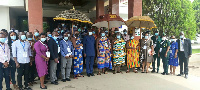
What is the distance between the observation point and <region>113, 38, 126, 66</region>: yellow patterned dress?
676cm

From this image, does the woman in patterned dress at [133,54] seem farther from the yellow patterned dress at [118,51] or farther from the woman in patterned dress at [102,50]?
the woman in patterned dress at [102,50]

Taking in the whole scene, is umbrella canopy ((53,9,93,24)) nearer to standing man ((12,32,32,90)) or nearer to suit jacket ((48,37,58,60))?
suit jacket ((48,37,58,60))

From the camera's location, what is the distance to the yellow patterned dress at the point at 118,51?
6.76 meters

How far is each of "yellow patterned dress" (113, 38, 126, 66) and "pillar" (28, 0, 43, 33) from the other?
3.14 meters

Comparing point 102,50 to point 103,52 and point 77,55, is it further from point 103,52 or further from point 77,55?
point 77,55

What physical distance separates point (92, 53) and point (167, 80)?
9.89ft

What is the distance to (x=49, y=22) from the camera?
15094 millimetres

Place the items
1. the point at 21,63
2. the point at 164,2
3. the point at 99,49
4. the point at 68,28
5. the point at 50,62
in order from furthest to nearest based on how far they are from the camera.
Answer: the point at 164,2 → the point at 68,28 → the point at 99,49 → the point at 50,62 → the point at 21,63

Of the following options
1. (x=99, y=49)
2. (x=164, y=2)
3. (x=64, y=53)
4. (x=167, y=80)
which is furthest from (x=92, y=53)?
(x=164, y=2)

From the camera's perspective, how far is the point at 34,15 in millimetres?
6367

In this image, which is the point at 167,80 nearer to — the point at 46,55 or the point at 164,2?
the point at 46,55

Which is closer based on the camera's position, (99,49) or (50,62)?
(50,62)

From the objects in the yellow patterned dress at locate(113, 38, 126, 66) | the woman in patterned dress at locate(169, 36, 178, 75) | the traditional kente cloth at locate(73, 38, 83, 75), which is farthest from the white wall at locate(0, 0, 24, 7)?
the woman in patterned dress at locate(169, 36, 178, 75)

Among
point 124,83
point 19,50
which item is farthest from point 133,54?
point 19,50
